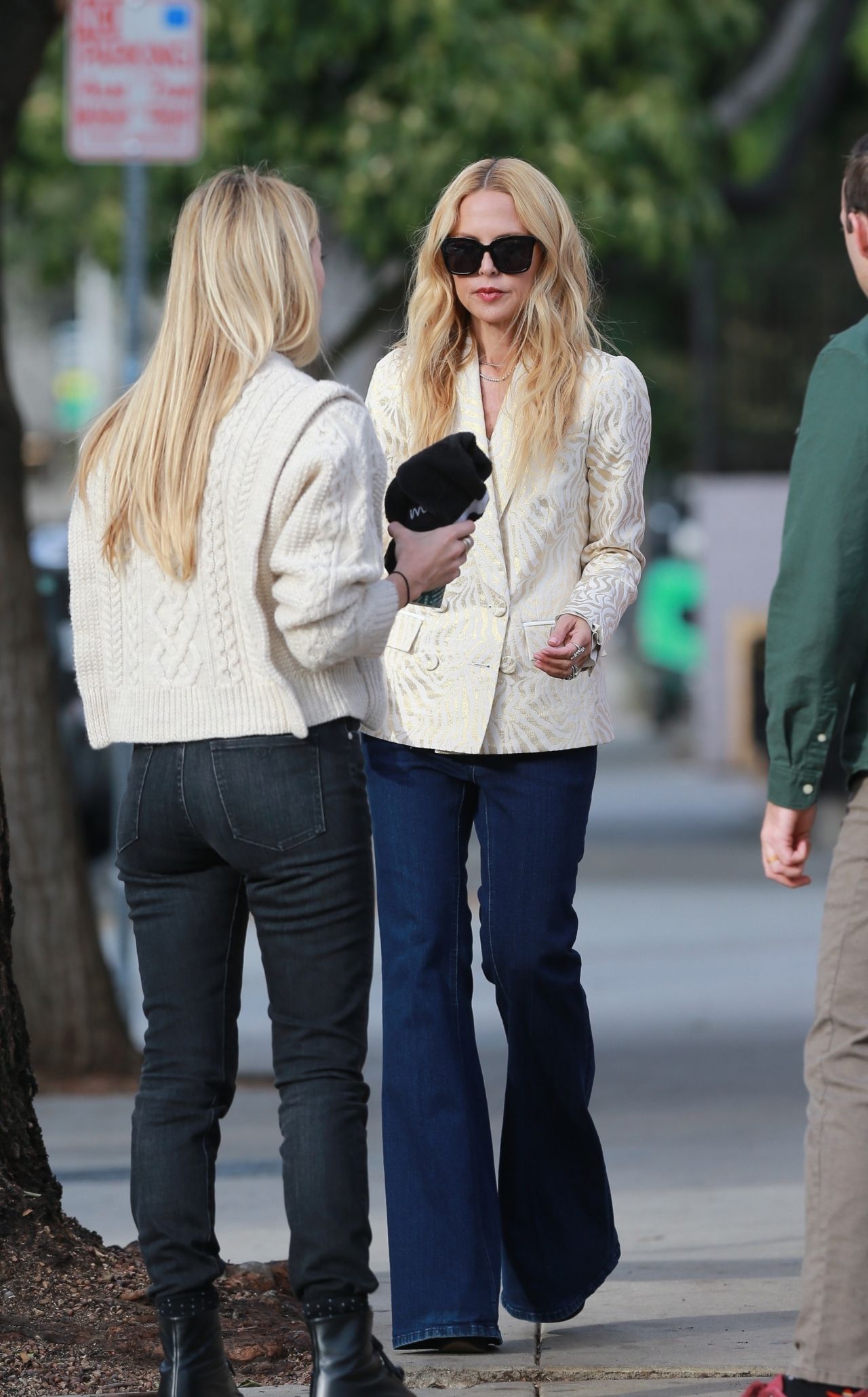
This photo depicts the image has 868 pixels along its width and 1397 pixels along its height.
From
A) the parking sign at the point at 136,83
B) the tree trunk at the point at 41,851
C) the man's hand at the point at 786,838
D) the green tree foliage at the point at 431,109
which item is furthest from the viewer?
the green tree foliage at the point at 431,109

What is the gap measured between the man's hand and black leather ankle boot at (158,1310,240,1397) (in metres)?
1.05

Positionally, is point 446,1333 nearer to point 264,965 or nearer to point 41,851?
point 264,965

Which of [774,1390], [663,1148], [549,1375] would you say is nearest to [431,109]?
[663,1148]

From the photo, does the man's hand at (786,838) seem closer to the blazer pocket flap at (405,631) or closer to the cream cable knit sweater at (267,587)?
the cream cable knit sweater at (267,587)

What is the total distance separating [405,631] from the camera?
13.2 ft

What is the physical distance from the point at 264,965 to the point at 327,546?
614 mm

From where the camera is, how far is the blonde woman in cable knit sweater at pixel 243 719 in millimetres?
3236

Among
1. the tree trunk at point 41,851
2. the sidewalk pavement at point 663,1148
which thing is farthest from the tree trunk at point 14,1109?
the tree trunk at point 41,851

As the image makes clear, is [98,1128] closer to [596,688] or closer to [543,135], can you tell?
[596,688]

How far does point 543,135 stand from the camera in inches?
507

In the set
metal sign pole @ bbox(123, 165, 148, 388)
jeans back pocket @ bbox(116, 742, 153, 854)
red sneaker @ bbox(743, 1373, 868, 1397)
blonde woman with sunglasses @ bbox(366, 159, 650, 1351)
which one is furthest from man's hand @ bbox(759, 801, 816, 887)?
metal sign pole @ bbox(123, 165, 148, 388)

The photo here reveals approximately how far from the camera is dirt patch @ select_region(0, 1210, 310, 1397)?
12.5ft

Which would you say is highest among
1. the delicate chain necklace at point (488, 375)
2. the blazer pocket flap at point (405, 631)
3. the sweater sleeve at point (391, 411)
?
the delicate chain necklace at point (488, 375)

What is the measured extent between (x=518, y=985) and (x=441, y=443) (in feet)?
3.22
